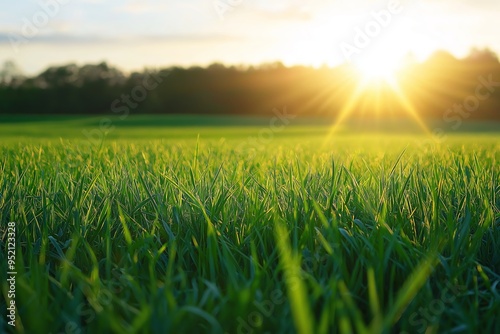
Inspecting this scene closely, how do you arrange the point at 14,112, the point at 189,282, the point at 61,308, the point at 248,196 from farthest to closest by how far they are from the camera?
the point at 14,112, the point at 248,196, the point at 189,282, the point at 61,308

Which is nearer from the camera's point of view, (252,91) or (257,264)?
(257,264)

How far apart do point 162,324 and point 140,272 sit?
1.38ft

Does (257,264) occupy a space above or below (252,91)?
below

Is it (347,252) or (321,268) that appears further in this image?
(347,252)

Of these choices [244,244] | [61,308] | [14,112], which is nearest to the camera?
[61,308]

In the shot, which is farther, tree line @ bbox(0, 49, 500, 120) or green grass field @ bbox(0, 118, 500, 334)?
tree line @ bbox(0, 49, 500, 120)

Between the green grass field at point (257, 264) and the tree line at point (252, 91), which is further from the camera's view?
the tree line at point (252, 91)

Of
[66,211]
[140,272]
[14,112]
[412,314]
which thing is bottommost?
[412,314]

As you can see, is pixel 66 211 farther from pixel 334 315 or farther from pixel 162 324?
pixel 334 315

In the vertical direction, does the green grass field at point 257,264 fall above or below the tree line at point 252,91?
below

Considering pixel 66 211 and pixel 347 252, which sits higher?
pixel 66 211

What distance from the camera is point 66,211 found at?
1692 millimetres

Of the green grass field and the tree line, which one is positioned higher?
the tree line

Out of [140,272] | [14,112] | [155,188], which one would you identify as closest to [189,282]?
→ [140,272]
